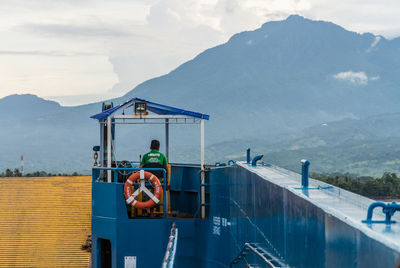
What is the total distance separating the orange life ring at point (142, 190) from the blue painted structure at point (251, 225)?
1.15 feet

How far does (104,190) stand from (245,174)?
4792mm

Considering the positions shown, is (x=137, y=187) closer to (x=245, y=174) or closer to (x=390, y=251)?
(x=245, y=174)

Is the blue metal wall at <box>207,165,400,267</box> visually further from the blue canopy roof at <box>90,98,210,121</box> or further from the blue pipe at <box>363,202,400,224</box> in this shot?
the blue canopy roof at <box>90,98,210,121</box>

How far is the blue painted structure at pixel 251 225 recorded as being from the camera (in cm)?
427

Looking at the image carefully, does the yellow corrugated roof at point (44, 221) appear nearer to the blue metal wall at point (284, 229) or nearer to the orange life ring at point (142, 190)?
the orange life ring at point (142, 190)

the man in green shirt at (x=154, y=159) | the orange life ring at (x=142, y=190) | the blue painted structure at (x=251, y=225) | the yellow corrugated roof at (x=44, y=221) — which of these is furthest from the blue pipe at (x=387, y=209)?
the yellow corrugated roof at (x=44, y=221)

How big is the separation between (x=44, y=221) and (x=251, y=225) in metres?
18.3

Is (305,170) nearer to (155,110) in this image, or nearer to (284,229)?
(284,229)

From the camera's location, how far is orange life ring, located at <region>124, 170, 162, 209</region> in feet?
44.5

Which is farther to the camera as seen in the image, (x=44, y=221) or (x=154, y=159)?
(x=44, y=221)

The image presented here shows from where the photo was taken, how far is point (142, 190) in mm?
13680

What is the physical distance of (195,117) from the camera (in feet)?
50.5

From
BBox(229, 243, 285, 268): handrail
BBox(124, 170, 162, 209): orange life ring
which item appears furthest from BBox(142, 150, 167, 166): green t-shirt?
BBox(229, 243, 285, 268): handrail

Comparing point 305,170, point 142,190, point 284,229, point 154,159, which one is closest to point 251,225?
point 284,229
